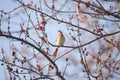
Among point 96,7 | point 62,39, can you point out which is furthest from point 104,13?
point 62,39

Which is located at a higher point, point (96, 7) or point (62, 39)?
point (62, 39)

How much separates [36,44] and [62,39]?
308 cm

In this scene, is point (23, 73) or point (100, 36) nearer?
point (100, 36)

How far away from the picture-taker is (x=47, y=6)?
5.14 metres

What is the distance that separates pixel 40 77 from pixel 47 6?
142cm

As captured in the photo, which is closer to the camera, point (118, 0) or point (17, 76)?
point (118, 0)

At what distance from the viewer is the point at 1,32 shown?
443 cm

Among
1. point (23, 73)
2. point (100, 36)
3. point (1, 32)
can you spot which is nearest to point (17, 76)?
point (23, 73)

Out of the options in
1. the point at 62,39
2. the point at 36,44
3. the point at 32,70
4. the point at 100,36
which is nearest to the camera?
the point at 100,36

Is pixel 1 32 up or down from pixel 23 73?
up

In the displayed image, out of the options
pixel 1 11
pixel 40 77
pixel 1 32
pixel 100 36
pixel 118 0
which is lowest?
pixel 40 77

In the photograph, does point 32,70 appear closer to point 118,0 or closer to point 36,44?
point 36,44

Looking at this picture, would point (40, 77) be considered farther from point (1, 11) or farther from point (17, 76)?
point (1, 11)

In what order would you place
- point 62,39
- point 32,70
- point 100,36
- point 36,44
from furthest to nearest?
point 62,39 < point 32,70 < point 36,44 < point 100,36
